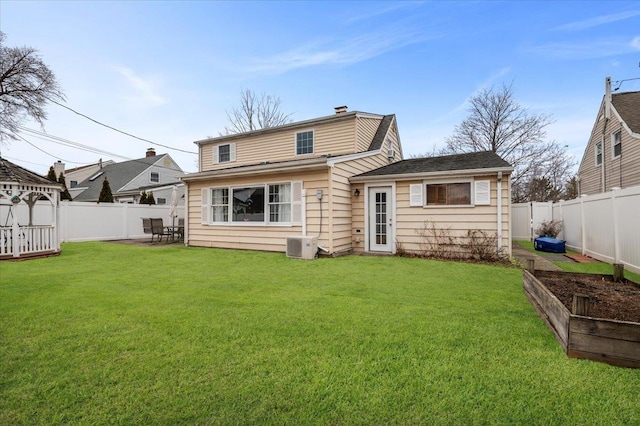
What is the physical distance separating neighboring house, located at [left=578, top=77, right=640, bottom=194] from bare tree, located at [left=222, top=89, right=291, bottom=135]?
1923cm

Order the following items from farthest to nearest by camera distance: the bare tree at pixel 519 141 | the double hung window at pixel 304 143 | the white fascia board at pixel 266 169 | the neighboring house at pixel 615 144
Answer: the bare tree at pixel 519 141 < the double hung window at pixel 304 143 < the neighboring house at pixel 615 144 < the white fascia board at pixel 266 169

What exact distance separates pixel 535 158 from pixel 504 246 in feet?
60.8

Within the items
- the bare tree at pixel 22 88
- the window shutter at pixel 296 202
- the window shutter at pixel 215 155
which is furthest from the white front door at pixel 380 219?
the bare tree at pixel 22 88

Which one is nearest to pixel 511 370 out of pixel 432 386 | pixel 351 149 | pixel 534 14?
pixel 432 386

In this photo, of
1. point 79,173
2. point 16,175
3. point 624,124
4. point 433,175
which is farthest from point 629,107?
point 79,173

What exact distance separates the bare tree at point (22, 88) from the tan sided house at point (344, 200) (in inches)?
604

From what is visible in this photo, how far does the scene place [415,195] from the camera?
8883 millimetres

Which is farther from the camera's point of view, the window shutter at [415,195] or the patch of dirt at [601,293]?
the window shutter at [415,195]

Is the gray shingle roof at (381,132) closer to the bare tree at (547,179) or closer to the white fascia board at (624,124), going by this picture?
the white fascia board at (624,124)

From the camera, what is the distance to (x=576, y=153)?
22.7 meters

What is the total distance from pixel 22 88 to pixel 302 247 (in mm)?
22076

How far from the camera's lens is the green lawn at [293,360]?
6.22 ft

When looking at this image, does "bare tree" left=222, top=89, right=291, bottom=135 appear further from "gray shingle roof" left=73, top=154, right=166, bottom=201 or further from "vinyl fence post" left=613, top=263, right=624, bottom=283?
"vinyl fence post" left=613, top=263, right=624, bottom=283

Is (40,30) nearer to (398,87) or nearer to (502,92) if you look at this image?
(398,87)
